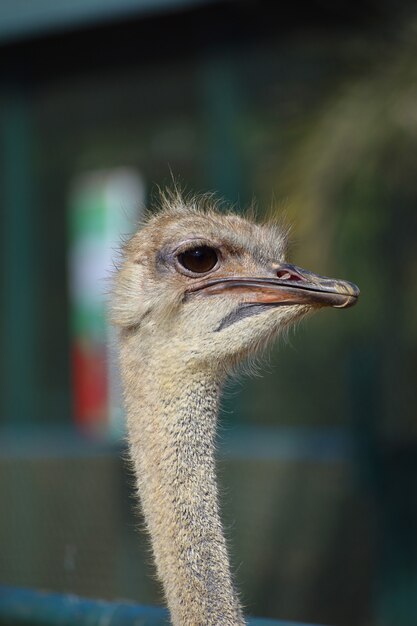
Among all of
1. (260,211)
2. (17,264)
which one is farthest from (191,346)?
(17,264)

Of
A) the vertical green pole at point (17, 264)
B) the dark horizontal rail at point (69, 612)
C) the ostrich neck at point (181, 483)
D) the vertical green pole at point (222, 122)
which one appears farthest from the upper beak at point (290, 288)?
the vertical green pole at point (17, 264)

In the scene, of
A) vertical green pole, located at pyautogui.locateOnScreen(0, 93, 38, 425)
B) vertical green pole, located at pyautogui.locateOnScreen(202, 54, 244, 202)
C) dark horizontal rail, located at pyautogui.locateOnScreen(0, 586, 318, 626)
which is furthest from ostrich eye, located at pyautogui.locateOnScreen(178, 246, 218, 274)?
vertical green pole, located at pyautogui.locateOnScreen(0, 93, 38, 425)

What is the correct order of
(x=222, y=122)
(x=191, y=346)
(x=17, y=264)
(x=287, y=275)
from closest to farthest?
(x=191, y=346), (x=287, y=275), (x=222, y=122), (x=17, y=264)

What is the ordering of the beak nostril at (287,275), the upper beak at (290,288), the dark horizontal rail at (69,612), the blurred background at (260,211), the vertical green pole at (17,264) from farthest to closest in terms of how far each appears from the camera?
the vertical green pole at (17,264), the blurred background at (260,211), the dark horizontal rail at (69,612), the beak nostril at (287,275), the upper beak at (290,288)

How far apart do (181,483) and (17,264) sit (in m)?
7.24

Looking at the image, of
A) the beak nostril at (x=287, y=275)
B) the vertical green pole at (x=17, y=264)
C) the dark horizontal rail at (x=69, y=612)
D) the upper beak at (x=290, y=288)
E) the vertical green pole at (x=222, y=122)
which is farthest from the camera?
the vertical green pole at (x=17, y=264)

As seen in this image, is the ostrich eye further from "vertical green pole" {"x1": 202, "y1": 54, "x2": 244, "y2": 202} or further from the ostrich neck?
"vertical green pole" {"x1": 202, "y1": 54, "x2": 244, "y2": 202}

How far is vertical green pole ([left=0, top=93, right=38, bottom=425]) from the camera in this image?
1019cm

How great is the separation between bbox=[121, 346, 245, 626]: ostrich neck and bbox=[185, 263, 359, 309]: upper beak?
255 millimetres

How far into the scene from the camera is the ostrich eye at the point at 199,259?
3625 mm

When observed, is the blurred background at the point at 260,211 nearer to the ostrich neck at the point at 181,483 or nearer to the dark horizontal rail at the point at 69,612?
the dark horizontal rail at the point at 69,612

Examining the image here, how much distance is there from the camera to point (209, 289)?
361cm

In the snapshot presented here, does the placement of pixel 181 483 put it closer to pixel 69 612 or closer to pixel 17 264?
pixel 69 612

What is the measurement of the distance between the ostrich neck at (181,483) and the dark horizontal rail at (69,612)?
0.34 metres
